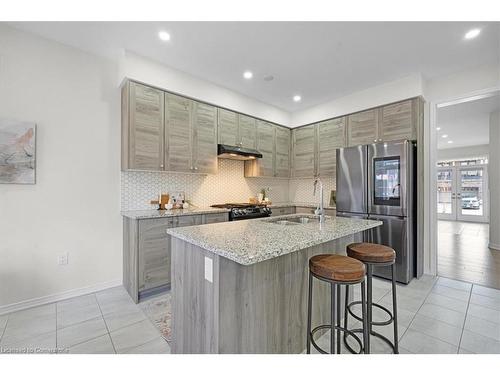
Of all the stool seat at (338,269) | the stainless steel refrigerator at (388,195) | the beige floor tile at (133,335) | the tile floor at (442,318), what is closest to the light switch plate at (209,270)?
the stool seat at (338,269)

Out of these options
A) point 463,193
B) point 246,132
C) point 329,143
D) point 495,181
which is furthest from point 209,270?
point 463,193

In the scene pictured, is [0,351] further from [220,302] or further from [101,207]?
[220,302]

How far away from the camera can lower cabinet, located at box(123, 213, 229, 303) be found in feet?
8.43

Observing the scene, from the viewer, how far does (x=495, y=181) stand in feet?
15.5

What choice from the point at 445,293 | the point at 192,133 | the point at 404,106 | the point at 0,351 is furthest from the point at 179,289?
the point at 404,106

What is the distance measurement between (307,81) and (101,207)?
324 centimetres

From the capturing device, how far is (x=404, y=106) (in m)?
3.29

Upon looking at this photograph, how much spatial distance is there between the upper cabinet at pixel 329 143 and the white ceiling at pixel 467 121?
1970 millimetres

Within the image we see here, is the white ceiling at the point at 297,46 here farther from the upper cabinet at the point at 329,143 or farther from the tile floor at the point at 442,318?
the tile floor at the point at 442,318

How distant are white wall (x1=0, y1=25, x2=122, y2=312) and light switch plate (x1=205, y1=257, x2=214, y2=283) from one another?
7.14 ft

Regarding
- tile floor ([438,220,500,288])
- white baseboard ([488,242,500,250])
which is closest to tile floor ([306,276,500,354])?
tile floor ([438,220,500,288])
